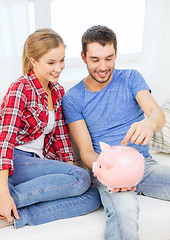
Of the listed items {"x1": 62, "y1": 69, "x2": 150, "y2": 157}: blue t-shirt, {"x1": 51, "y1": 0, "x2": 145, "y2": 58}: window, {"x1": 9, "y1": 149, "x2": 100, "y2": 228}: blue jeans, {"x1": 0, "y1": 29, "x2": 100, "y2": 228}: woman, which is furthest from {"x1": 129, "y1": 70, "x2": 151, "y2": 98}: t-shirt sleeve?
{"x1": 51, "y1": 0, "x2": 145, "y2": 58}: window

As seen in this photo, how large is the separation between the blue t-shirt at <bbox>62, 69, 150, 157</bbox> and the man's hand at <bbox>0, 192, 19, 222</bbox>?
56 cm

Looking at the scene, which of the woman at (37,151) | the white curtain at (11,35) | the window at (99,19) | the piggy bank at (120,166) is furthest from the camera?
the window at (99,19)

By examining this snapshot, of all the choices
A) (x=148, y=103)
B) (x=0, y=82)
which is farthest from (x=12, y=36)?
(x=148, y=103)

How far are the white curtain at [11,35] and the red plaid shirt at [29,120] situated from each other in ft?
1.92

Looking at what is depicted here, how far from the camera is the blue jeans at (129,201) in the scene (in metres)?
1.33

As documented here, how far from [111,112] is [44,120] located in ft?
1.15

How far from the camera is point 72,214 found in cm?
149

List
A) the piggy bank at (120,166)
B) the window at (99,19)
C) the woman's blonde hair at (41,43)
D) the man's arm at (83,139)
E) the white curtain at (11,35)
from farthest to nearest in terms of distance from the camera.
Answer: the window at (99,19) < the white curtain at (11,35) < the man's arm at (83,139) < the woman's blonde hair at (41,43) < the piggy bank at (120,166)

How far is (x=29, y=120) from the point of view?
1622mm

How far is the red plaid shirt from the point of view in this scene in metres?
1.47

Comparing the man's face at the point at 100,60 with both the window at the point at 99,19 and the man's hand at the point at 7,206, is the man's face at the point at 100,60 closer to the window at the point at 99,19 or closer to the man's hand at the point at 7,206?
the man's hand at the point at 7,206

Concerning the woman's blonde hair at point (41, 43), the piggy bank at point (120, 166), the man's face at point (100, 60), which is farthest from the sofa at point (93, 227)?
the woman's blonde hair at point (41, 43)

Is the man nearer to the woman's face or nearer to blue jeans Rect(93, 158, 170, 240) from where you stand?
blue jeans Rect(93, 158, 170, 240)

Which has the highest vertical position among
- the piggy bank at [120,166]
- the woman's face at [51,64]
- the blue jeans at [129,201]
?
the woman's face at [51,64]
